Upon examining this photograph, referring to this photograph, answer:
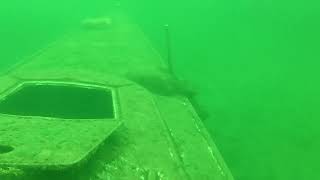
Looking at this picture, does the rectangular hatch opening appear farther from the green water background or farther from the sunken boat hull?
the green water background

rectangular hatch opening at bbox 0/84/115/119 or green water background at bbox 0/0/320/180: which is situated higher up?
rectangular hatch opening at bbox 0/84/115/119

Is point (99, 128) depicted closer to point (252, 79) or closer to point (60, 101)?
point (60, 101)

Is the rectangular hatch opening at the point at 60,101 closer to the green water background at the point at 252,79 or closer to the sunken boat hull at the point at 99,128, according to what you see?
the sunken boat hull at the point at 99,128

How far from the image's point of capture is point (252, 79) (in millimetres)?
18594

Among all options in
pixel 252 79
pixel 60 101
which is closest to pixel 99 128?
pixel 60 101

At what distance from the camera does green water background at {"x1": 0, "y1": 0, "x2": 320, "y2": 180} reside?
32.9 ft

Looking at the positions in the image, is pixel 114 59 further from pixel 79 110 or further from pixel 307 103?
pixel 307 103

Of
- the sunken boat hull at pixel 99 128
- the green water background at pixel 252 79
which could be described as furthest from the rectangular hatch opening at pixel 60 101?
the green water background at pixel 252 79

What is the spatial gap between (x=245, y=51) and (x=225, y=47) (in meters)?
1.51

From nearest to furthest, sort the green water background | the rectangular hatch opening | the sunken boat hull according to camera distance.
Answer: the sunken boat hull
the rectangular hatch opening
the green water background

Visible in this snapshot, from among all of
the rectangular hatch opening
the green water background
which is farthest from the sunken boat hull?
the green water background

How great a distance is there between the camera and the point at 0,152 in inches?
115

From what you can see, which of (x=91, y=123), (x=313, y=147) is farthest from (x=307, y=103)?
(x=91, y=123)

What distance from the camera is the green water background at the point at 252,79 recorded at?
10.0 meters
